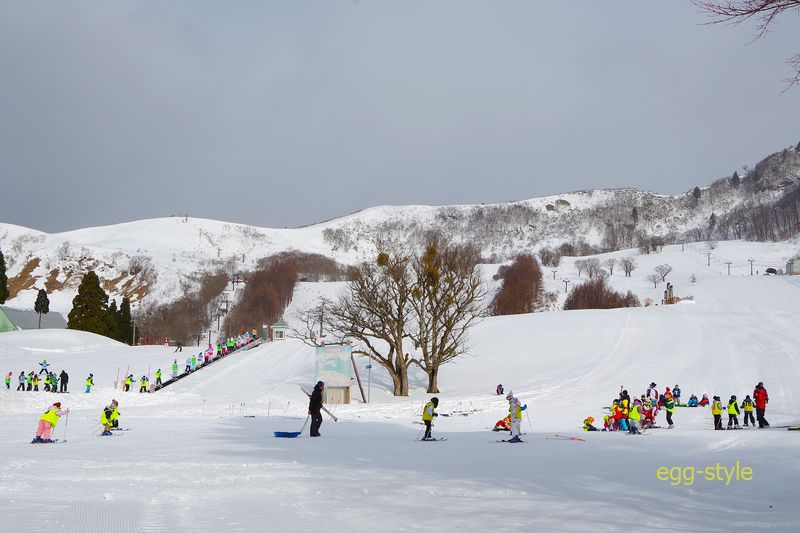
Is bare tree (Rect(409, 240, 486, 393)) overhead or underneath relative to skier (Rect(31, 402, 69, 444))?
overhead

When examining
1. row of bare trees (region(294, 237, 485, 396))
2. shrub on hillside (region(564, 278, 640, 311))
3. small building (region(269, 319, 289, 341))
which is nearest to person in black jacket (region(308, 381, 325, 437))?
row of bare trees (region(294, 237, 485, 396))

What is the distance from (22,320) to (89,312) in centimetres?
1265

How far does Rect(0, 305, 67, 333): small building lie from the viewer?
8506 centimetres

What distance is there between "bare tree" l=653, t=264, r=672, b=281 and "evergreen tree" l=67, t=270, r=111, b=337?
13071 cm

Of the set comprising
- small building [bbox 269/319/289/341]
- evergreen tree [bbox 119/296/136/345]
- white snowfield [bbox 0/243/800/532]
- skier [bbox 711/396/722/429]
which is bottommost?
white snowfield [bbox 0/243/800/532]

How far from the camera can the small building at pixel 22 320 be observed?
279ft

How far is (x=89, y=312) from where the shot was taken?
8812 centimetres

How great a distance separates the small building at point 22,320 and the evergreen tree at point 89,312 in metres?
6.72

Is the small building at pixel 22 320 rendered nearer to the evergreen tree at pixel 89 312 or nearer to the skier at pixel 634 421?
the evergreen tree at pixel 89 312

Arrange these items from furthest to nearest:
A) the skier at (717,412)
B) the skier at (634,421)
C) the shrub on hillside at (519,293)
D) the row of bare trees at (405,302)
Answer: the shrub on hillside at (519,293)
the row of bare trees at (405,302)
the skier at (717,412)
the skier at (634,421)

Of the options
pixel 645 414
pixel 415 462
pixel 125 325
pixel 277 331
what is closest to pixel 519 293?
pixel 277 331

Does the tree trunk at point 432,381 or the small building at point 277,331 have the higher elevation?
the small building at point 277,331

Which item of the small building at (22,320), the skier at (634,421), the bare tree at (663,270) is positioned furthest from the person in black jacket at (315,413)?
the bare tree at (663,270)

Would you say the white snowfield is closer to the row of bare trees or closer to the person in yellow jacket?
the person in yellow jacket
